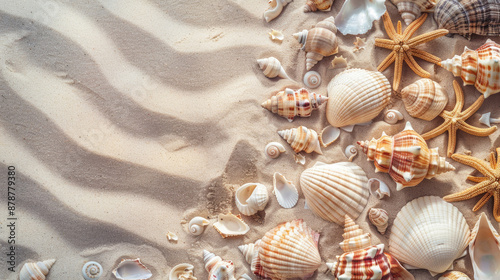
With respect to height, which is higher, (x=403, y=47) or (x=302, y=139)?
(x=403, y=47)

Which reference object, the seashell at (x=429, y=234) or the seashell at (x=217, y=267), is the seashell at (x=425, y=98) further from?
the seashell at (x=217, y=267)

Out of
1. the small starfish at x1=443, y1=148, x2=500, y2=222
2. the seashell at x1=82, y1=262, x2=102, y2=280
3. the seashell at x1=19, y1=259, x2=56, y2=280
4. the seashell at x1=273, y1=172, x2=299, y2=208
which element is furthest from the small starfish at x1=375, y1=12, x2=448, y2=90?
the seashell at x1=19, y1=259, x2=56, y2=280

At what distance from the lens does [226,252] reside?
2.90 meters

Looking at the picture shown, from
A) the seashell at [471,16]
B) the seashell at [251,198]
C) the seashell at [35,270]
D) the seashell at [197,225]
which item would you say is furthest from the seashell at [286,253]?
the seashell at [471,16]

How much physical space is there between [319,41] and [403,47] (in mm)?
608

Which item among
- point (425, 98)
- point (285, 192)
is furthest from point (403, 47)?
point (285, 192)

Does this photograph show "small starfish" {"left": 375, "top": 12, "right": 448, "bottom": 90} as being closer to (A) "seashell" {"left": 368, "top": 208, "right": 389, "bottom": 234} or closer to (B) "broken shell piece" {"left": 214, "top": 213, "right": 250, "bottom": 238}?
(A) "seashell" {"left": 368, "top": 208, "right": 389, "bottom": 234}

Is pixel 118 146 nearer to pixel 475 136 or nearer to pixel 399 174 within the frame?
pixel 399 174

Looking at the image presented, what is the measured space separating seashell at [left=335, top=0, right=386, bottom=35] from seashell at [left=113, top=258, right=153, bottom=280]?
2.37 m

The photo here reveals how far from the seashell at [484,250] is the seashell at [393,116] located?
86 centimetres

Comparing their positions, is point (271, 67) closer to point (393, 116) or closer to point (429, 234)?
point (393, 116)

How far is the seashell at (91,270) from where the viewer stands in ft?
9.48

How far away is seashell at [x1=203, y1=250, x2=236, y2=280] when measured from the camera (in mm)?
2768

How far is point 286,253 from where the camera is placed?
2.72m
